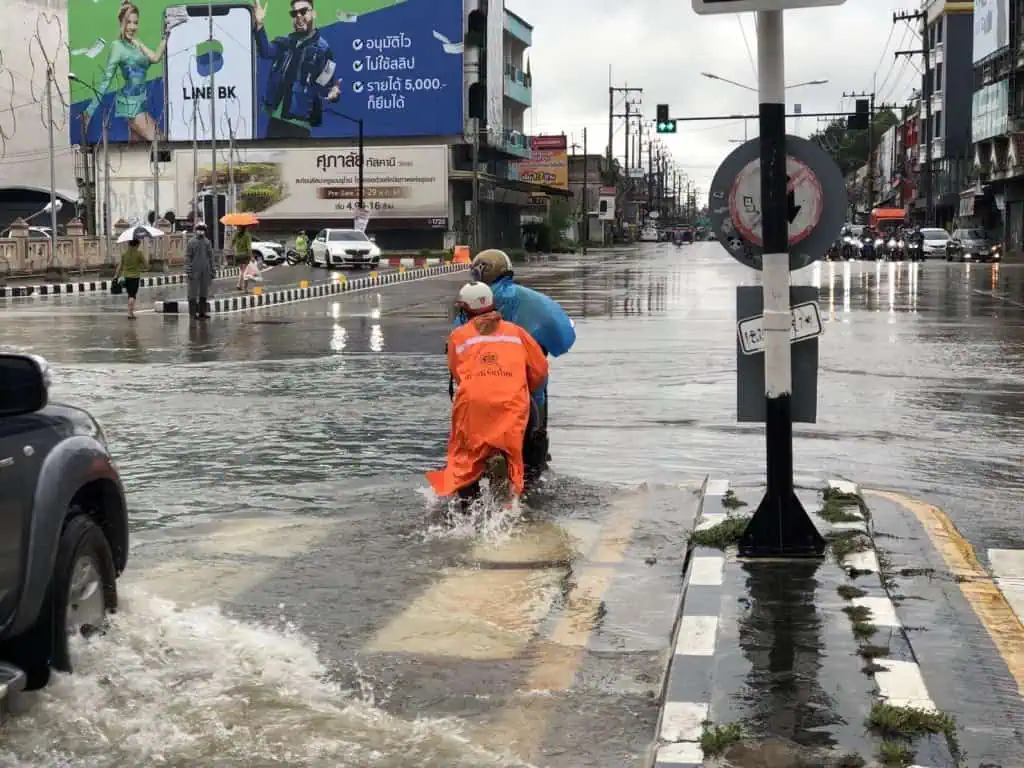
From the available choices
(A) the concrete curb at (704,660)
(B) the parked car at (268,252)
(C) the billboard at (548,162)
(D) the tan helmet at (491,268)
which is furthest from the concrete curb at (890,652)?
(C) the billboard at (548,162)

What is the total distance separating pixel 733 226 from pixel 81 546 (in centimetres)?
346

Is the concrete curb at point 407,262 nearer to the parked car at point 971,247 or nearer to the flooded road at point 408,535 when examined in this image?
the parked car at point 971,247

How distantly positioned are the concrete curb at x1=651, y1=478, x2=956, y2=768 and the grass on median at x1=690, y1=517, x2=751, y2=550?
65 millimetres

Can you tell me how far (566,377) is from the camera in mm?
16484

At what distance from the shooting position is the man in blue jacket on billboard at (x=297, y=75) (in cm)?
8600

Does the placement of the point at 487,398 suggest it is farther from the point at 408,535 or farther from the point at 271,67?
the point at 271,67

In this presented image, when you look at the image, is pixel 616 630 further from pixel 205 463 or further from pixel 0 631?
pixel 205 463

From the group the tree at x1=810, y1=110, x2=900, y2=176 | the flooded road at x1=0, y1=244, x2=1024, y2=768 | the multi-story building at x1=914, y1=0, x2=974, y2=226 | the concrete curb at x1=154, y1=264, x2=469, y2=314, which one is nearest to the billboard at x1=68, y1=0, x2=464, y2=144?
the multi-story building at x1=914, y1=0, x2=974, y2=226

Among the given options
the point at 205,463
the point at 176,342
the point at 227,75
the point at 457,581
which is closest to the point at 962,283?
the point at 176,342

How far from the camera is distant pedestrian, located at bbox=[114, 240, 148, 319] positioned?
2820 centimetres

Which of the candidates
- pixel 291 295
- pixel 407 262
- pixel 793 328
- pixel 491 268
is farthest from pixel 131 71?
pixel 793 328

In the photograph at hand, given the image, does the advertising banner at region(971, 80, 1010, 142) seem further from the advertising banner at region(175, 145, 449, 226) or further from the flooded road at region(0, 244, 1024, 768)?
the flooded road at region(0, 244, 1024, 768)

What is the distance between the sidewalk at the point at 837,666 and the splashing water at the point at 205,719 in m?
0.73

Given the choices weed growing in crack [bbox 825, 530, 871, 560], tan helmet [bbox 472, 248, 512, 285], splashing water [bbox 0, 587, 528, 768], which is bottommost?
splashing water [bbox 0, 587, 528, 768]
